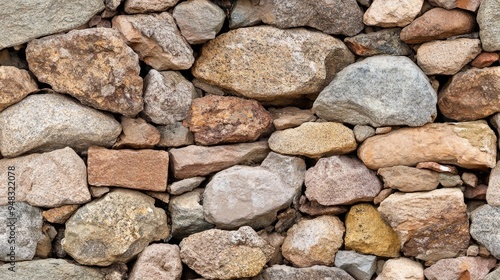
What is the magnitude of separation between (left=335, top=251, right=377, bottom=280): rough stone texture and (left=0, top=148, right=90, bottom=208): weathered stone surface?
1.33 meters

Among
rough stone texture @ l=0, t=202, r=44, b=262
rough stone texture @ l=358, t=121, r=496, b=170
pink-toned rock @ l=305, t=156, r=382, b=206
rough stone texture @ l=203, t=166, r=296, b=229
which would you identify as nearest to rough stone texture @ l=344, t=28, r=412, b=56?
rough stone texture @ l=358, t=121, r=496, b=170

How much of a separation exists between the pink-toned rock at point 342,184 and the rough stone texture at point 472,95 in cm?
51

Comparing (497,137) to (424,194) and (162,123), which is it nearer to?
(424,194)

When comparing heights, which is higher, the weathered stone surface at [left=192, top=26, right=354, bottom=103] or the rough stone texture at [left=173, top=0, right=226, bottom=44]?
the rough stone texture at [left=173, top=0, right=226, bottom=44]

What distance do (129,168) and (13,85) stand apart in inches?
26.7

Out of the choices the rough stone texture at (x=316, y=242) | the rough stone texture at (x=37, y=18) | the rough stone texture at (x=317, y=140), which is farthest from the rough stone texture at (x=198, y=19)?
the rough stone texture at (x=316, y=242)

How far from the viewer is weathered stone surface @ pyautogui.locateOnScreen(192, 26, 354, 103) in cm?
332

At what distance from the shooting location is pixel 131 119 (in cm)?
331

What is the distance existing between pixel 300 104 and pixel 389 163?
59 cm

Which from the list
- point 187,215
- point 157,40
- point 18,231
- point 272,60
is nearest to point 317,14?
point 272,60

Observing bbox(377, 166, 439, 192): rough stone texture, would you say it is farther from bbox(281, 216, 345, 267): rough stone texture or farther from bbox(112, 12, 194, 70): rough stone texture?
bbox(112, 12, 194, 70): rough stone texture

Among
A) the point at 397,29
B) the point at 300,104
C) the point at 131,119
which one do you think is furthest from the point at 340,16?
the point at 131,119

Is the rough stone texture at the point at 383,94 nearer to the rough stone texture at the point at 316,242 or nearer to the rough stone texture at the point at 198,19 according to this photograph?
the rough stone texture at the point at 316,242

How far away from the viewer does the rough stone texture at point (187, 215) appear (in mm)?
3324
